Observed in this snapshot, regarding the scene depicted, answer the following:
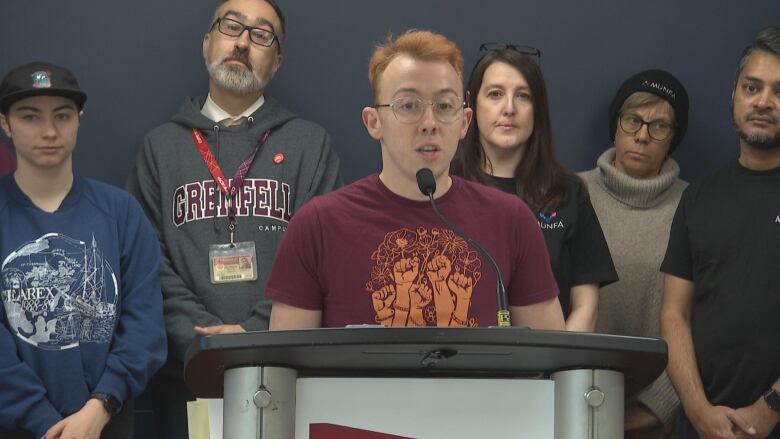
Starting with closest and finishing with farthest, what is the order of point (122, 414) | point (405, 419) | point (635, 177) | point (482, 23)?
1. point (405, 419)
2. point (122, 414)
3. point (635, 177)
4. point (482, 23)

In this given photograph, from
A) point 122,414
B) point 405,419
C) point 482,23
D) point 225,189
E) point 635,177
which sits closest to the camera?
point 405,419

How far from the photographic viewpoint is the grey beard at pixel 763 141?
351 cm

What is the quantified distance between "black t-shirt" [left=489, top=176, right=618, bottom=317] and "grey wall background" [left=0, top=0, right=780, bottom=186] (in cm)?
82

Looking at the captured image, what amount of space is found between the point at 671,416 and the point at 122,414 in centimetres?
177

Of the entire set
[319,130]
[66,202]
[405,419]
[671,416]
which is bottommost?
[671,416]

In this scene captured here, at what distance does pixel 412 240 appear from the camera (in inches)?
90.0

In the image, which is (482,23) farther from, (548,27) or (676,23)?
(676,23)

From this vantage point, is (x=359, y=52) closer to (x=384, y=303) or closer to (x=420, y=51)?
(x=420, y=51)

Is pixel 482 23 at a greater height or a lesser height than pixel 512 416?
greater

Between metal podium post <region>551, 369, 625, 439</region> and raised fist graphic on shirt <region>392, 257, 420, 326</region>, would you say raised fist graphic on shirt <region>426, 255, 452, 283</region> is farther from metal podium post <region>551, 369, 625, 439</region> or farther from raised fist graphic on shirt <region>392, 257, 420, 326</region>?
metal podium post <region>551, 369, 625, 439</region>

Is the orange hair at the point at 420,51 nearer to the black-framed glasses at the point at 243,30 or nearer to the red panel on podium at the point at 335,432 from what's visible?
the red panel on podium at the point at 335,432

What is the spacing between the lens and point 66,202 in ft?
11.2

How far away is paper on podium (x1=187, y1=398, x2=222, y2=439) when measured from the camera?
1895mm

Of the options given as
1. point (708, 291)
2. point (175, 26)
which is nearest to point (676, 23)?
point (708, 291)
